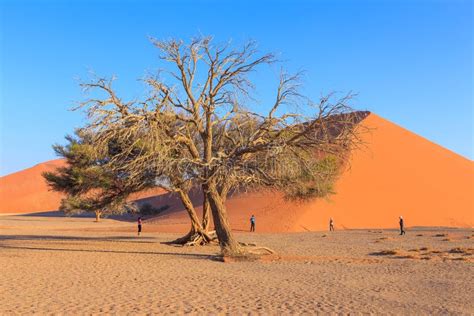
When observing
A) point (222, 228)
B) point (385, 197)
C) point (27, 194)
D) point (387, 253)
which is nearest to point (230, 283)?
point (222, 228)

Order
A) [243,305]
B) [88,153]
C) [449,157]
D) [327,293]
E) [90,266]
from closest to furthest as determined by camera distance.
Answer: [243,305], [327,293], [90,266], [88,153], [449,157]

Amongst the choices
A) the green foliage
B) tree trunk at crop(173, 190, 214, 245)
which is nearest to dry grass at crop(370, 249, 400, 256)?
tree trunk at crop(173, 190, 214, 245)

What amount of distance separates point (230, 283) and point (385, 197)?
38.7 meters

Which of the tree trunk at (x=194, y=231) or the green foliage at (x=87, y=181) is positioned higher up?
the green foliage at (x=87, y=181)

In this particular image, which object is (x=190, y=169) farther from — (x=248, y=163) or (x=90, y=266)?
(x=90, y=266)

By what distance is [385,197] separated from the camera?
47531mm

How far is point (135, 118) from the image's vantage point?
1591 cm

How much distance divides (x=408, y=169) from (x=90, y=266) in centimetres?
4557

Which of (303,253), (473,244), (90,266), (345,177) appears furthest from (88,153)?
(345,177)

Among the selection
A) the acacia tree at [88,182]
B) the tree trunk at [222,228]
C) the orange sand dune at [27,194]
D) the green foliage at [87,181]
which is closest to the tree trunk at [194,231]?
the acacia tree at [88,182]

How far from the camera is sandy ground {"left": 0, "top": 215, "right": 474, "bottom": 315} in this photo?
9.02m

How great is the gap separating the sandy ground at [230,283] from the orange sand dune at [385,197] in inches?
849

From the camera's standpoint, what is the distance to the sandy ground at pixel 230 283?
9023 mm

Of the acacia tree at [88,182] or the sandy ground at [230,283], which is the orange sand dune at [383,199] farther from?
the sandy ground at [230,283]
